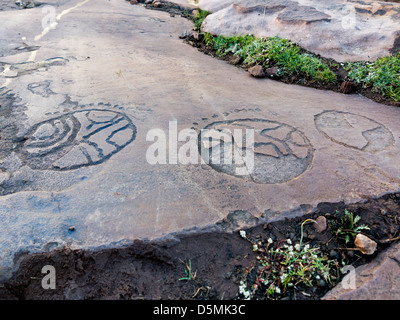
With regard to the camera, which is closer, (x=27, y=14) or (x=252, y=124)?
(x=252, y=124)

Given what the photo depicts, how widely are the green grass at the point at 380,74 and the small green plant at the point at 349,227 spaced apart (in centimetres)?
232

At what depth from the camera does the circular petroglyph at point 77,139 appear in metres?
2.31

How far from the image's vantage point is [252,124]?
9.17 ft

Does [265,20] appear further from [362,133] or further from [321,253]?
[321,253]

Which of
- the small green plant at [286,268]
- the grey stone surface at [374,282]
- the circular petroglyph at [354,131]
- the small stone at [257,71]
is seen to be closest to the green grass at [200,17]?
the small stone at [257,71]

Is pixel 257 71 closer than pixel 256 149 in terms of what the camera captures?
No

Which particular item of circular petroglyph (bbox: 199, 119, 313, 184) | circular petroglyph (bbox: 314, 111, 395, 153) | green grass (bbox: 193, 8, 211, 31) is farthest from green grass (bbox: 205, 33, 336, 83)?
circular petroglyph (bbox: 199, 119, 313, 184)

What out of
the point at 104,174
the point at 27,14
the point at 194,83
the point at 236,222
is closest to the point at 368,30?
the point at 194,83

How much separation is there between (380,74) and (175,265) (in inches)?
144

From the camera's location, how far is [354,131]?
9.16 ft

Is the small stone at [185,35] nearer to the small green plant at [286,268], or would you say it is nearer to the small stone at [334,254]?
the small green plant at [286,268]

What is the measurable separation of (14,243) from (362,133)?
290 centimetres

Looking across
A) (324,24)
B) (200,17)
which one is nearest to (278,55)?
(324,24)

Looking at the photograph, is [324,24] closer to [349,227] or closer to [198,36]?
[198,36]
